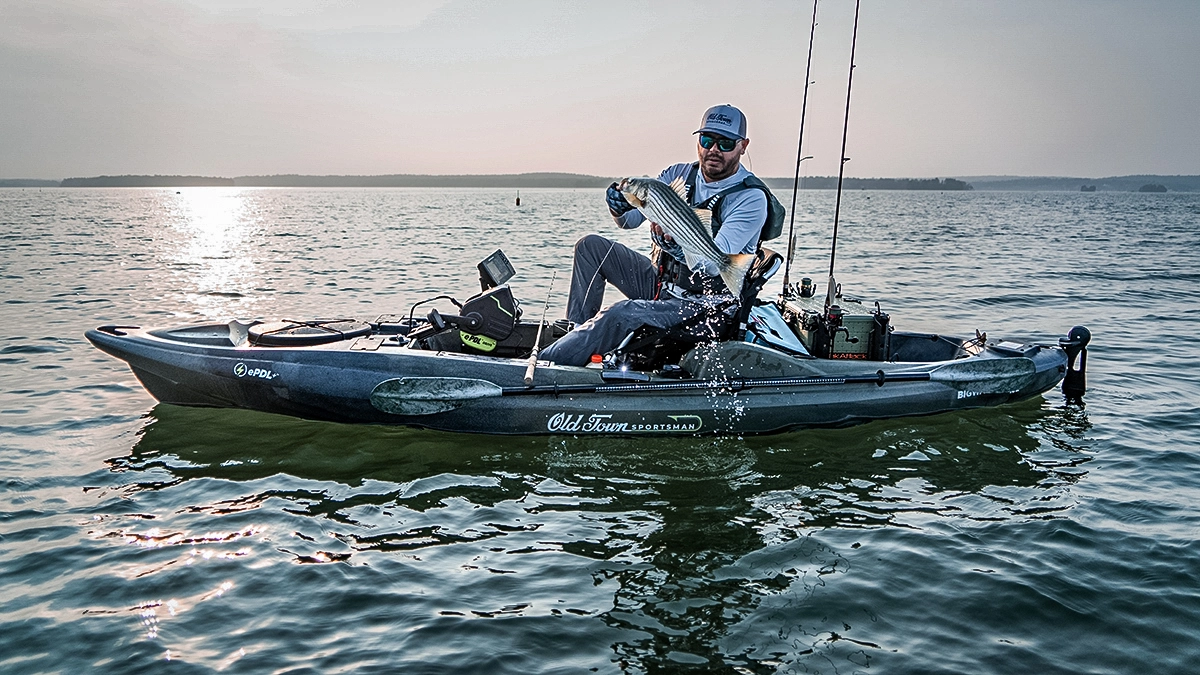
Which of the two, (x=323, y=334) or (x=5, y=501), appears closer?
(x=5, y=501)

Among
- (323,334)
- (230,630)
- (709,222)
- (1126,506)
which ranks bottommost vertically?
(230,630)

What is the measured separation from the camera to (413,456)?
7.48 m

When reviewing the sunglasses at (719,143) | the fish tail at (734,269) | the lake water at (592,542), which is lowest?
the lake water at (592,542)

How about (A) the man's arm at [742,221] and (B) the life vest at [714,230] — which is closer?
(A) the man's arm at [742,221]

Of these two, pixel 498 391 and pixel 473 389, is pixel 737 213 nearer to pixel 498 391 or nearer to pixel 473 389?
pixel 498 391

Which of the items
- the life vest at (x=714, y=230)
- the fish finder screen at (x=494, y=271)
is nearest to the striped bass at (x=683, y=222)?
the life vest at (x=714, y=230)

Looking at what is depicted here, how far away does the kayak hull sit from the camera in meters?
7.55

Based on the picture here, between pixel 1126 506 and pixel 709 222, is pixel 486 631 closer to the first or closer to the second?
pixel 709 222

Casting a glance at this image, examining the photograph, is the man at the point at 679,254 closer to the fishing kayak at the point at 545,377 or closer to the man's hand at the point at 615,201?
the man's hand at the point at 615,201

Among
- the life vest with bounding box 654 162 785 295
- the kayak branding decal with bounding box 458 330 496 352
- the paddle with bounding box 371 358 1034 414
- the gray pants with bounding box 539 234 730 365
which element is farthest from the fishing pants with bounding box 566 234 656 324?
the paddle with bounding box 371 358 1034 414

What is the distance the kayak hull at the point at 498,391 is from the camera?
7547 mm

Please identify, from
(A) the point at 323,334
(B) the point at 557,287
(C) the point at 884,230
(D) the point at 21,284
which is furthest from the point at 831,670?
(C) the point at 884,230

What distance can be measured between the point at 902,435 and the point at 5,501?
7.68 m

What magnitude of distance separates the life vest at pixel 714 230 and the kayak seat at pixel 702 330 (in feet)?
0.67
